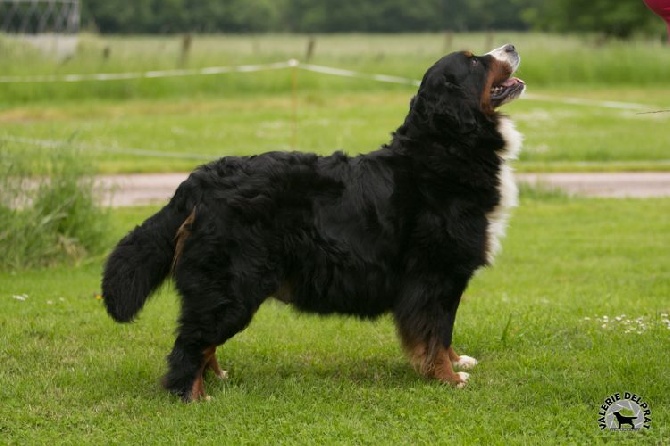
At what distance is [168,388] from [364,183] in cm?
176

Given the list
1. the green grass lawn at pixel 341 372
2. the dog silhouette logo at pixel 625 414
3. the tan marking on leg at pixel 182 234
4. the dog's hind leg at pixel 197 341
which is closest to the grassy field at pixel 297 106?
the green grass lawn at pixel 341 372

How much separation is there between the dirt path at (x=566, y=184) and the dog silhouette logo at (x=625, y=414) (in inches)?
361

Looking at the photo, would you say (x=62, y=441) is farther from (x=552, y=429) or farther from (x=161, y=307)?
(x=161, y=307)

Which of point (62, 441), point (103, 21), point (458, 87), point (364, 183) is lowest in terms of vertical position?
point (103, 21)

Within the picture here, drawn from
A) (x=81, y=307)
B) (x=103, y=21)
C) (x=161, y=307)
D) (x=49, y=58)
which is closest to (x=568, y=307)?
(x=161, y=307)

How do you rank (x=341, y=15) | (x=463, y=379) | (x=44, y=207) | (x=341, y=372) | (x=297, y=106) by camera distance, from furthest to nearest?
(x=341, y=15), (x=297, y=106), (x=44, y=207), (x=341, y=372), (x=463, y=379)

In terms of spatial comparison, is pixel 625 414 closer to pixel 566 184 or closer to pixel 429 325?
pixel 429 325

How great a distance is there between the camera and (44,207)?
936 centimetres

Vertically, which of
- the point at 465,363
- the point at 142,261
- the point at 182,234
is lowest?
the point at 465,363

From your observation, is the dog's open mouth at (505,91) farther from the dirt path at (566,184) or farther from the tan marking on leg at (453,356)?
the dirt path at (566,184)

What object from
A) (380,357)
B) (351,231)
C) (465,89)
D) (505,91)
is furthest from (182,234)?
(505,91)

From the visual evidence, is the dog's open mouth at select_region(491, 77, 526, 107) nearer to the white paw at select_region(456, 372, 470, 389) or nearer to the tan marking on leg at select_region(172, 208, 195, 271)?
the white paw at select_region(456, 372, 470, 389)

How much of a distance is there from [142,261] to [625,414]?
116 inches

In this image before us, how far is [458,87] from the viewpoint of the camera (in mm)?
5840
